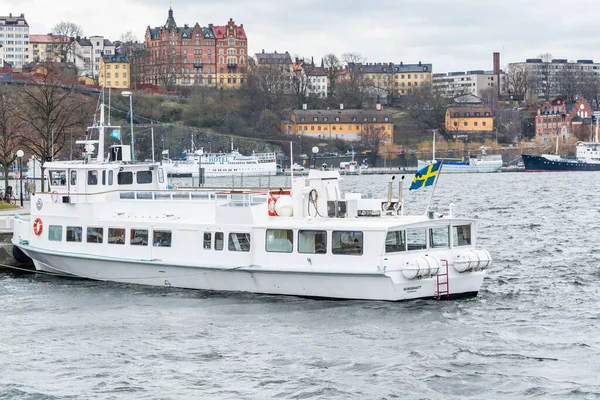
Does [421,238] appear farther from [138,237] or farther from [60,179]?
[60,179]

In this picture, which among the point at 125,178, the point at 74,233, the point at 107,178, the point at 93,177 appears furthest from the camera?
the point at 125,178

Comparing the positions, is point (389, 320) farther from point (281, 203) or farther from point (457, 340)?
point (281, 203)

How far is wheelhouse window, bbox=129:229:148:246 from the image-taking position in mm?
34344

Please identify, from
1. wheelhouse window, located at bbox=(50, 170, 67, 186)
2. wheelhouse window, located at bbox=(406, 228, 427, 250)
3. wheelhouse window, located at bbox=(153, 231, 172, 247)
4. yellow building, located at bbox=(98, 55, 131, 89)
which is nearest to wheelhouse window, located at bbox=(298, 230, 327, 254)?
wheelhouse window, located at bbox=(406, 228, 427, 250)

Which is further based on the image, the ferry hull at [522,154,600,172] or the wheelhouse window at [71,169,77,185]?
the ferry hull at [522,154,600,172]

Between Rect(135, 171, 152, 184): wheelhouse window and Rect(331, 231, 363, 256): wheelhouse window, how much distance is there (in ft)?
34.3

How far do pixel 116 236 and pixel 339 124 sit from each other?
15859 cm

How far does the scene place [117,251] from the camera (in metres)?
34.8

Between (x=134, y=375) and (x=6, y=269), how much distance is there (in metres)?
16.4

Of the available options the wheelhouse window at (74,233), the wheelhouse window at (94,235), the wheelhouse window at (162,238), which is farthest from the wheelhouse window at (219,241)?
Result: the wheelhouse window at (74,233)

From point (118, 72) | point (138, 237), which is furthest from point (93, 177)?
point (118, 72)

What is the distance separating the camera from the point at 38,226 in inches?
1451

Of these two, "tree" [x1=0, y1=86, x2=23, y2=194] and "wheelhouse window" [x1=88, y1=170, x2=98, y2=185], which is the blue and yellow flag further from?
"tree" [x1=0, y1=86, x2=23, y2=194]

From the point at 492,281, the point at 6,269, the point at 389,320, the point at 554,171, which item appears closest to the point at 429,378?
the point at 389,320
